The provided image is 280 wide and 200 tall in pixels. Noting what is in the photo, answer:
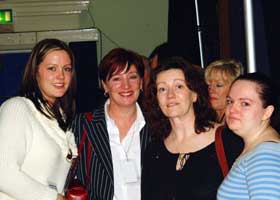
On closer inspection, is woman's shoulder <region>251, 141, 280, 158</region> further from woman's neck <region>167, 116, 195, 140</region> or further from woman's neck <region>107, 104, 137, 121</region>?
woman's neck <region>107, 104, 137, 121</region>

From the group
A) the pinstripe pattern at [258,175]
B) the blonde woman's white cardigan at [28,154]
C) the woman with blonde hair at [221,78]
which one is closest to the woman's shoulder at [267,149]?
the pinstripe pattern at [258,175]

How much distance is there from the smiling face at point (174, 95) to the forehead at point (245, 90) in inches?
18.4

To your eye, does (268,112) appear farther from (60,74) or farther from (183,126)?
(60,74)

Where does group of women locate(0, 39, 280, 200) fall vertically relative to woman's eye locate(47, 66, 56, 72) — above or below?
below

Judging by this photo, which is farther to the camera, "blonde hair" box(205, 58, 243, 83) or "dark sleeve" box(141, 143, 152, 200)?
"blonde hair" box(205, 58, 243, 83)

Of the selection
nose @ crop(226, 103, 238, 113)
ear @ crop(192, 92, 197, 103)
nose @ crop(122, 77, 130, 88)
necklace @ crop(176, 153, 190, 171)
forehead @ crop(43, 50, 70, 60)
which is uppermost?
forehead @ crop(43, 50, 70, 60)

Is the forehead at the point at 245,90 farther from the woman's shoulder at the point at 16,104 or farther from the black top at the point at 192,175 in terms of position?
the woman's shoulder at the point at 16,104

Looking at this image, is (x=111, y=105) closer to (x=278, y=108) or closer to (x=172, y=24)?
(x=278, y=108)

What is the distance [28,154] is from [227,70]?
4.64ft

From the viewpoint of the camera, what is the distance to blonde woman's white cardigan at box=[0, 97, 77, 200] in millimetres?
2074

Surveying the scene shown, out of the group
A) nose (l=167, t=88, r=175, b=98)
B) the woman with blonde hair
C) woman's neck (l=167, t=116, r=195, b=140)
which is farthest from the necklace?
the woman with blonde hair

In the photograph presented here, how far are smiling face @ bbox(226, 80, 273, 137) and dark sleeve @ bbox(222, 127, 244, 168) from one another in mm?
262

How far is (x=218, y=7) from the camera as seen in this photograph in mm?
4691

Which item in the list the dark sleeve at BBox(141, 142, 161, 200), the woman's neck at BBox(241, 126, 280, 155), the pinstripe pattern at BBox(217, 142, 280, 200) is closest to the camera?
the pinstripe pattern at BBox(217, 142, 280, 200)
